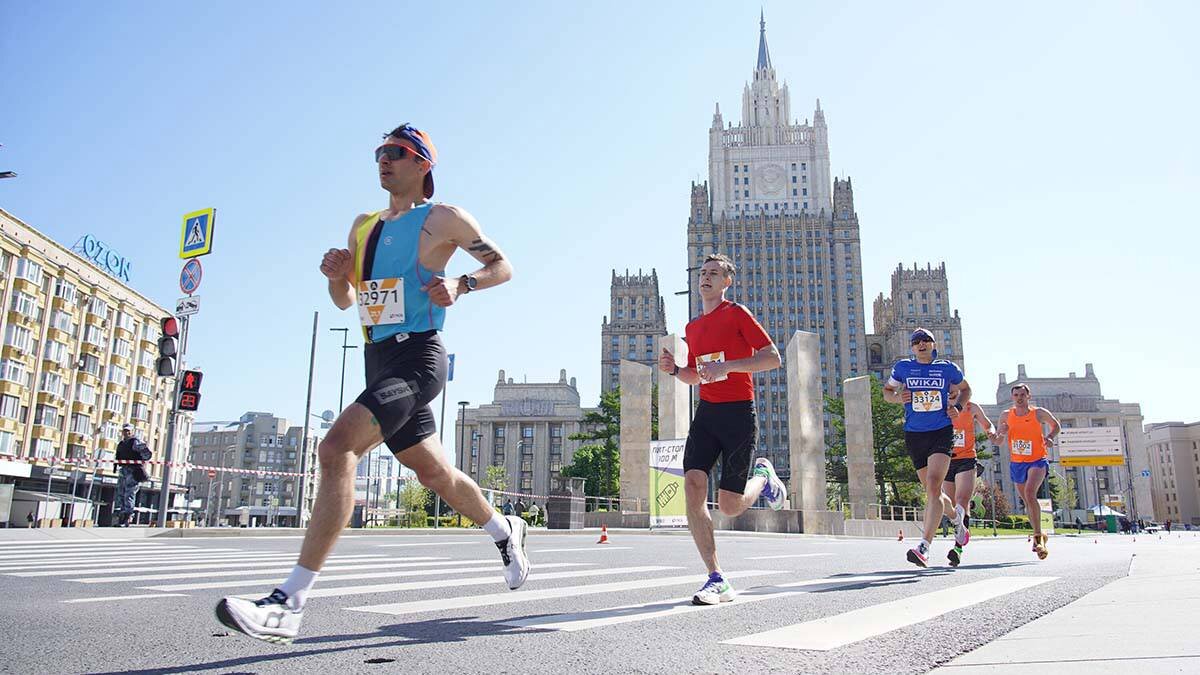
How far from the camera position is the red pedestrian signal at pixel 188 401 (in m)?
14.1

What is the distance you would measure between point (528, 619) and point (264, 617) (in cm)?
121

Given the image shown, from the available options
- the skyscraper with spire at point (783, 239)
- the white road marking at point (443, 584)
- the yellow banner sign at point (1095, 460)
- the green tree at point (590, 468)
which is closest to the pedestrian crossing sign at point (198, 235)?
the white road marking at point (443, 584)

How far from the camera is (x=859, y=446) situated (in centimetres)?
3484

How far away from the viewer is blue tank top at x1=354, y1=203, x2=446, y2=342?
11.9 feet

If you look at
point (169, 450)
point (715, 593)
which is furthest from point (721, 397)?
point (169, 450)

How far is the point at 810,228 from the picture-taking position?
427ft

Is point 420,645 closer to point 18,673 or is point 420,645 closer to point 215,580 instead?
point 18,673

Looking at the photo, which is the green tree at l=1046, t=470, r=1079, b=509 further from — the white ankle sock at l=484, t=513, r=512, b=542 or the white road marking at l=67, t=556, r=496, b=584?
the white ankle sock at l=484, t=513, r=512, b=542

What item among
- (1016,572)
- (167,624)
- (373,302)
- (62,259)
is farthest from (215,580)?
(62,259)

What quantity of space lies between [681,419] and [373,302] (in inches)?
1041

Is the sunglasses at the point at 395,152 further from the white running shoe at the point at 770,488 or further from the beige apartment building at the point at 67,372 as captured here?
the beige apartment building at the point at 67,372

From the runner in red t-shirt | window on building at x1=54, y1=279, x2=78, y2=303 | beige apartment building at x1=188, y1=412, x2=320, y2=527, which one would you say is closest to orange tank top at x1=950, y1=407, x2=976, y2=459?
the runner in red t-shirt

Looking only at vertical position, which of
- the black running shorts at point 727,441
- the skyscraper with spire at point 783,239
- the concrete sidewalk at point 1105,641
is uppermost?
the skyscraper with spire at point 783,239

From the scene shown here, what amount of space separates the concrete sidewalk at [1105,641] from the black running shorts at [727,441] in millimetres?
1759
